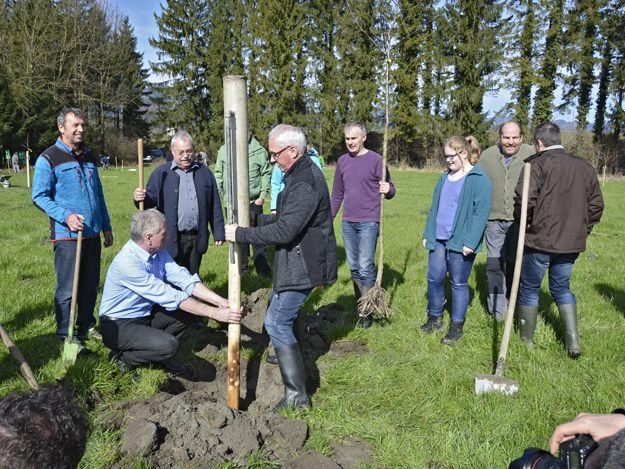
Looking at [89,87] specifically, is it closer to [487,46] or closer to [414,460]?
[487,46]

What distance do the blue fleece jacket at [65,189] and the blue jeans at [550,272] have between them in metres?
4.22

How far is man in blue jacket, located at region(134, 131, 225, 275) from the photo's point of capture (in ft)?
17.8

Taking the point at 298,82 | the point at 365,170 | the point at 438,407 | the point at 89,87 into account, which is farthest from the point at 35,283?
the point at 298,82

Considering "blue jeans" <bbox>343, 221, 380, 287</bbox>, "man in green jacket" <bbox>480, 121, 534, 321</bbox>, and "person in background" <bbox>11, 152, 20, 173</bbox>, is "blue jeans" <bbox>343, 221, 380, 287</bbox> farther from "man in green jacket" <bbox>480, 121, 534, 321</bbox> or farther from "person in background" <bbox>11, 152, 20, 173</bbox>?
"person in background" <bbox>11, 152, 20, 173</bbox>

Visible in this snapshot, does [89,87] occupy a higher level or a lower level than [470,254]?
higher

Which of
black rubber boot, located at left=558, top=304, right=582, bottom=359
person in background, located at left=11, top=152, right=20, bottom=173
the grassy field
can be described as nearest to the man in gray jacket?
the grassy field

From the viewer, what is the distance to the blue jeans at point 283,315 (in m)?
3.90

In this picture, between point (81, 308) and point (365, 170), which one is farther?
point (365, 170)

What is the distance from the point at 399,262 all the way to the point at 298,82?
32.3 meters

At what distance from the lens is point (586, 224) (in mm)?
4574

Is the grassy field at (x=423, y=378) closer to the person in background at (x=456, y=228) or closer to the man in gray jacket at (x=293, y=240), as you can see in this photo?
the person in background at (x=456, y=228)

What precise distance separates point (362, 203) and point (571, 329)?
2.49 meters

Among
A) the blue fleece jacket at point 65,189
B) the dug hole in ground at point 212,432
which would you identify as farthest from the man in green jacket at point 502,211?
the blue fleece jacket at point 65,189

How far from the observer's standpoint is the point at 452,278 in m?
5.15
